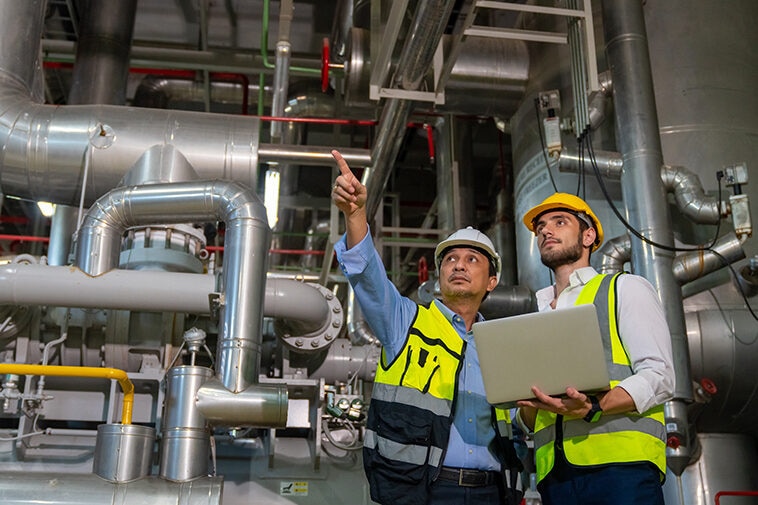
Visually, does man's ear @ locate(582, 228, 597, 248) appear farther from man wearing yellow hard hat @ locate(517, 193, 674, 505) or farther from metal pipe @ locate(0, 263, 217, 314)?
metal pipe @ locate(0, 263, 217, 314)


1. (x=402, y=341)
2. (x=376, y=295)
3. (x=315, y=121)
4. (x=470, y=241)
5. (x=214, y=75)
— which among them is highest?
(x=214, y=75)

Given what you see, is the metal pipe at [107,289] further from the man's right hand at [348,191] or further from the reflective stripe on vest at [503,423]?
the man's right hand at [348,191]

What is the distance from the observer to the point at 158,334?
172 inches

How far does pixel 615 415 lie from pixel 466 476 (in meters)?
0.56

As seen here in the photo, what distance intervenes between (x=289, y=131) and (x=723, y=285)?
3629mm

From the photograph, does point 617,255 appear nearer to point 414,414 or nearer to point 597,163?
point 597,163

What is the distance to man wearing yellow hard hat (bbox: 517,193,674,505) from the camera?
1978mm

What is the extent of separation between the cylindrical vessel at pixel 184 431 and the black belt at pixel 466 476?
1617mm

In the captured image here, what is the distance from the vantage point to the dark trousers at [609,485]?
1.97 m

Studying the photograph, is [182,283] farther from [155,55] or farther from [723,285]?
[155,55]

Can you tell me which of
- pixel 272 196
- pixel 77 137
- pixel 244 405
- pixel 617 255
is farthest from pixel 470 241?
pixel 77 137

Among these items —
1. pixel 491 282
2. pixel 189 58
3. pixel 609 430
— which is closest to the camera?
pixel 609 430

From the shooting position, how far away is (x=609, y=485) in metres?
2.00

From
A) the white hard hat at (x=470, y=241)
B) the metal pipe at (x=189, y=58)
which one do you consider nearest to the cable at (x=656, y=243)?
the white hard hat at (x=470, y=241)
